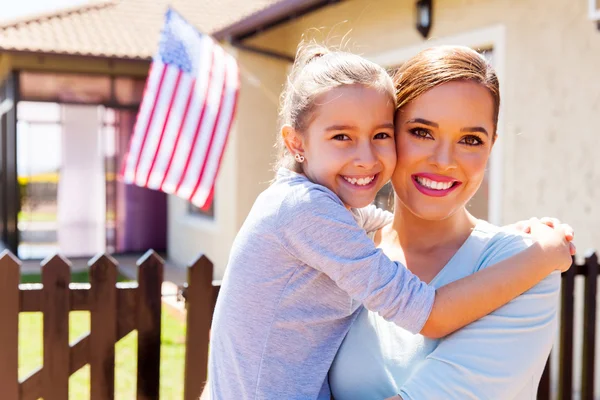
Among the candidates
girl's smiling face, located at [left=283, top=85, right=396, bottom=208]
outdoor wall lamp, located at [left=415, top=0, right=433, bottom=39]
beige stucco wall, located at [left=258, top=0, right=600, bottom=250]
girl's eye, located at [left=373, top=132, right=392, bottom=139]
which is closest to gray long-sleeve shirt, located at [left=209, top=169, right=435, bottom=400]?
girl's smiling face, located at [left=283, top=85, right=396, bottom=208]

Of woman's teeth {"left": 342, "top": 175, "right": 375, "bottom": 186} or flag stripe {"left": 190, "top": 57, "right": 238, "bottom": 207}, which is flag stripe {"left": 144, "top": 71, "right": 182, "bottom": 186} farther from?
woman's teeth {"left": 342, "top": 175, "right": 375, "bottom": 186}

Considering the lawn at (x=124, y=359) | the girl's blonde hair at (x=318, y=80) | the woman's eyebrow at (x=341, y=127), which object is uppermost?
the girl's blonde hair at (x=318, y=80)

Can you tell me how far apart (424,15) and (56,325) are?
4.84 metres

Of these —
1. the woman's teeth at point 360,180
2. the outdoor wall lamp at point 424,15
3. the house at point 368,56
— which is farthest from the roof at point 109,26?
the woman's teeth at point 360,180

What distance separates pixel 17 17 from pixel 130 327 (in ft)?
35.6

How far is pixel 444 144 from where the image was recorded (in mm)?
1776

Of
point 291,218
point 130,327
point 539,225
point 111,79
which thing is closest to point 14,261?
point 130,327

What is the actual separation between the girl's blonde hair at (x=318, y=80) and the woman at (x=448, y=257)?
92 mm

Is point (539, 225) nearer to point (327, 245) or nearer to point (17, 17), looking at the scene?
point (327, 245)

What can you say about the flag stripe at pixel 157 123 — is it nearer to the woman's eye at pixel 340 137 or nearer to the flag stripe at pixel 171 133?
the flag stripe at pixel 171 133

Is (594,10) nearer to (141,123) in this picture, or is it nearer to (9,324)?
(141,123)

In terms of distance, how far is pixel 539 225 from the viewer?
6.19 feet

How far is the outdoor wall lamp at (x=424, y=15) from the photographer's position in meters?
6.49

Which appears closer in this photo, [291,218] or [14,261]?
[291,218]
